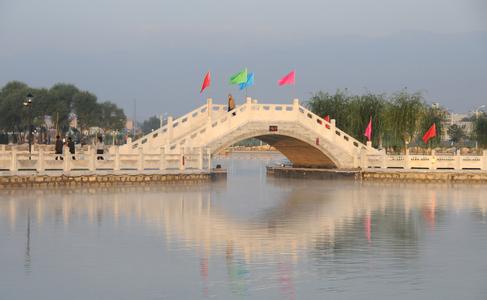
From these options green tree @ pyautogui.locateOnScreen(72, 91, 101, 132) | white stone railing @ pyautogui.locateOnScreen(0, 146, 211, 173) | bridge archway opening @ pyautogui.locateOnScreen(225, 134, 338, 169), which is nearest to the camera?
white stone railing @ pyautogui.locateOnScreen(0, 146, 211, 173)

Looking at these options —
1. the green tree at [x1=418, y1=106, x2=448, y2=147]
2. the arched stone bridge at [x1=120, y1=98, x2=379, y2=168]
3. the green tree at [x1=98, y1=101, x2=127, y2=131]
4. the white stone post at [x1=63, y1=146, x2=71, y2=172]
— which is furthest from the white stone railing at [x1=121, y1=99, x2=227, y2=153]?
the green tree at [x1=98, y1=101, x2=127, y2=131]

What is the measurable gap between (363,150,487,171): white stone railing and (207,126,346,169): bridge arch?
2.02m

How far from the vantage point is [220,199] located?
34750 millimetres

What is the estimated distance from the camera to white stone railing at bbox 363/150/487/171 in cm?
4984

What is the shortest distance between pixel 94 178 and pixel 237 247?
21447 millimetres

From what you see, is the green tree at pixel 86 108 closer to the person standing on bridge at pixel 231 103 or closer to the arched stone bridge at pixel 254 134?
the arched stone bridge at pixel 254 134

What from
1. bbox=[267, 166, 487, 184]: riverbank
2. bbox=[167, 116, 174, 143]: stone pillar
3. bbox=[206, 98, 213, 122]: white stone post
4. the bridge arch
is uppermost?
bbox=[206, 98, 213, 122]: white stone post

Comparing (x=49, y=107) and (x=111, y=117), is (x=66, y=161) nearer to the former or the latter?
(x=49, y=107)

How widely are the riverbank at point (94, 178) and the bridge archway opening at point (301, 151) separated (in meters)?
7.60

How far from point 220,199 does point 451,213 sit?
925 cm

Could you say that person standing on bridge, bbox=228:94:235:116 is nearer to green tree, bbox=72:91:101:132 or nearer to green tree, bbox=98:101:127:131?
green tree, bbox=72:91:101:132

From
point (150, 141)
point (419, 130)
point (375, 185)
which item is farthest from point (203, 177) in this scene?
point (419, 130)

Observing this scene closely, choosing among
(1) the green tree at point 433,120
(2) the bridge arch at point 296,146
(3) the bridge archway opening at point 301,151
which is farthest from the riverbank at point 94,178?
(1) the green tree at point 433,120

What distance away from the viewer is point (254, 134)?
48344 millimetres
